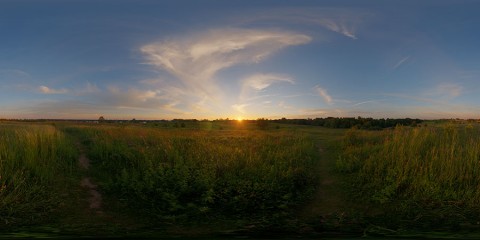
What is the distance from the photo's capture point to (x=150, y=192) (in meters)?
9.79

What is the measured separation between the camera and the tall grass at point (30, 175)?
8445 millimetres

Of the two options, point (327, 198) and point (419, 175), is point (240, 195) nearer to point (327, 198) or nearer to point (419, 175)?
point (327, 198)

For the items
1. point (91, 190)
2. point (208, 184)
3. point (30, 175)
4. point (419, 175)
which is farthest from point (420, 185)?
point (30, 175)

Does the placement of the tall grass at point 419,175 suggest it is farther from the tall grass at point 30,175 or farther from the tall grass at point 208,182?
the tall grass at point 30,175

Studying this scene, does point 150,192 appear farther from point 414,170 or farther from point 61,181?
point 414,170

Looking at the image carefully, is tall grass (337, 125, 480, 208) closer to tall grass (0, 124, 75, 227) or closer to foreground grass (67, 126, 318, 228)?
foreground grass (67, 126, 318, 228)

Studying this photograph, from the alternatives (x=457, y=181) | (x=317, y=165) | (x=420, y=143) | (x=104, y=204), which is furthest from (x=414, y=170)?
(x=104, y=204)

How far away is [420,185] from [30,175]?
1117cm

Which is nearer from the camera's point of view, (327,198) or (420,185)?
(420,185)

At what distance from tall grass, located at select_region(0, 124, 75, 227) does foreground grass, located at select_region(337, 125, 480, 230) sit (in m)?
8.31

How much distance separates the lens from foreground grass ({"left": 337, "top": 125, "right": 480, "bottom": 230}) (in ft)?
26.6

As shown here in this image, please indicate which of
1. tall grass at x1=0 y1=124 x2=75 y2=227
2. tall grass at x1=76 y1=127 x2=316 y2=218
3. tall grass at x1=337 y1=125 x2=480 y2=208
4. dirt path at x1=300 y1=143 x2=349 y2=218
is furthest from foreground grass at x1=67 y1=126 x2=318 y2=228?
tall grass at x1=337 y1=125 x2=480 y2=208

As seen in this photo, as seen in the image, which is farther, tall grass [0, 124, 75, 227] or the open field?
tall grass [0, 124, 75, 227]

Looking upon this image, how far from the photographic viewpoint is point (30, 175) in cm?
1054
